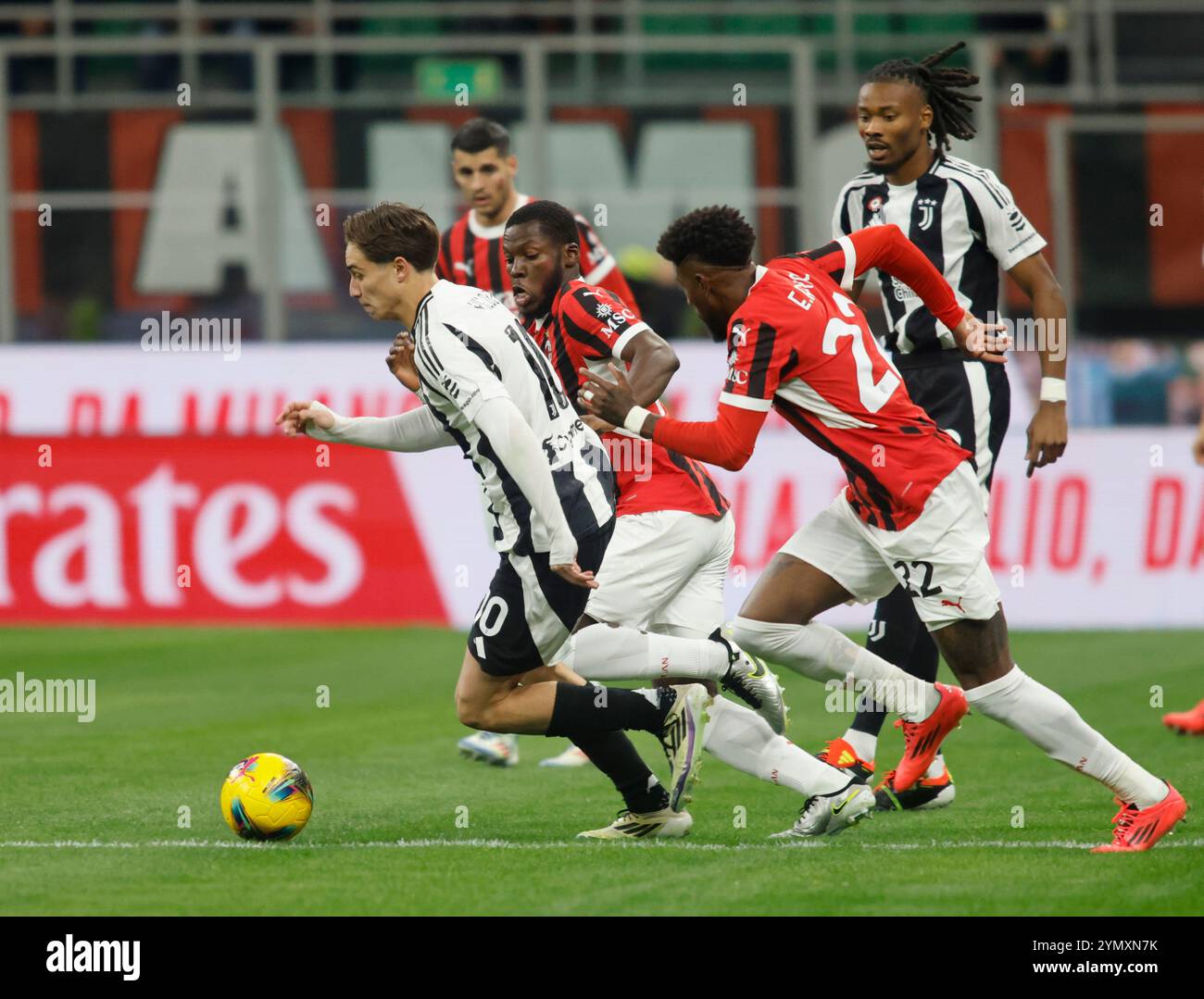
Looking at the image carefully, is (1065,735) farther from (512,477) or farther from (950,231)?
(950,231)

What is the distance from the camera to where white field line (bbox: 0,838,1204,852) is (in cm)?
632

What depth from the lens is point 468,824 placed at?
271 inches

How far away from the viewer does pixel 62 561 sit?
13.5m

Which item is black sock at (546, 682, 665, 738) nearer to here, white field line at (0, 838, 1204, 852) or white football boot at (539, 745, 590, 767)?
white field line at (0, 838, 1204, 852)

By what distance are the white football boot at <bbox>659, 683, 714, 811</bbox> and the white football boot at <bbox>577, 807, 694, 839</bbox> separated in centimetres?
6

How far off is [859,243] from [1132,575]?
7708 mm

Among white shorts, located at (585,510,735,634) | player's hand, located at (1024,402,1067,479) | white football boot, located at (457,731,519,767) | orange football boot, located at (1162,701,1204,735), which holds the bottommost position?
orange football boot, located at (1162,701,1204,735)

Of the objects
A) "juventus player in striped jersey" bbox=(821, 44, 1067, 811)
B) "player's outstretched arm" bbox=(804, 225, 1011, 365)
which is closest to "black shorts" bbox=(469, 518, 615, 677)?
"player's outstretched arm" bbox=(804, 225, 1011, 365)

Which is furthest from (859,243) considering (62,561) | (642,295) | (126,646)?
(642,295)

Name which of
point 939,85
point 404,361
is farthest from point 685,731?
point 939,85

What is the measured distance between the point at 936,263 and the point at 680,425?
1704 mm

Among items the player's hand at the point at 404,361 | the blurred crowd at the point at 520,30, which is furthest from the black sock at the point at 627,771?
the blurred crowd at the point at 520,30

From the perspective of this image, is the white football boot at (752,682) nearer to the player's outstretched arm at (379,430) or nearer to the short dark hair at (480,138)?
the player's outstretched arm at (379,430)
